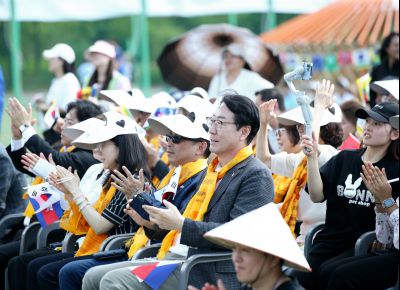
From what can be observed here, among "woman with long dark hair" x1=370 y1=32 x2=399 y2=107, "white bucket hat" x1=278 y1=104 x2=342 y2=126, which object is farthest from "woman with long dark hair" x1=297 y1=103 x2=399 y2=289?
"woman with long dark hair" x1=370 y1=32 x2=399 y2=107

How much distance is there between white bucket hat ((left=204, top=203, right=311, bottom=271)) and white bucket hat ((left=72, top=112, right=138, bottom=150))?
2.35 metres

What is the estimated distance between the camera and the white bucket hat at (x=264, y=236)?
4.04 meters

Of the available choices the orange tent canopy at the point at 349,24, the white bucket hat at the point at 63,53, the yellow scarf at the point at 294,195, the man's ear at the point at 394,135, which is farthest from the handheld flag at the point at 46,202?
the orange tent canopy at the point at 349,24

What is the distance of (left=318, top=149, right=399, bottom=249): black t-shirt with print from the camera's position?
18.4 feet

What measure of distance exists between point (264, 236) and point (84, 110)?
3830 mm

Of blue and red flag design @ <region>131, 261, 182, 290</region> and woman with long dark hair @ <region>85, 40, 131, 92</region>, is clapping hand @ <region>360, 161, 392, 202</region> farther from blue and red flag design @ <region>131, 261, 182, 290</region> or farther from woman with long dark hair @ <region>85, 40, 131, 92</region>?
woman with long dark hair @ <region>85, 40, 131, 92</region>

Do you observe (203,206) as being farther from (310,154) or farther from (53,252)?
(53,252)

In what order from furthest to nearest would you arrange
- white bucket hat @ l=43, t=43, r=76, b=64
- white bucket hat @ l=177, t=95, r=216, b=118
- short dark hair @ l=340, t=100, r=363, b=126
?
white bucket hat @ l=43, t=43, r=76, b=64
short dark hair @ l=340, t=100, r=363, b=126
white bucket hat @ l=177, t=95, r=216, b=118

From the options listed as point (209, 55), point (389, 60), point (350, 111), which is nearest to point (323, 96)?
point (350, 111)

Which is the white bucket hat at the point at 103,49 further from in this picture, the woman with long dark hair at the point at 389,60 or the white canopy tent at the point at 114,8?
the white canopy tent at the point at 114,8

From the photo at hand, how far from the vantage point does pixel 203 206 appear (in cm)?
533

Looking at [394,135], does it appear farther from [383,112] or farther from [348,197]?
[348,197]

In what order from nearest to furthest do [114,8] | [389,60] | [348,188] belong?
[348,188] < [389,60] < [114,8]

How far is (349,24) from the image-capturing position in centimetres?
1241
